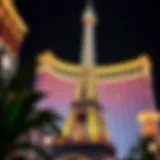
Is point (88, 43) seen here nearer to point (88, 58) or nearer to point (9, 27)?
point (88, 58)

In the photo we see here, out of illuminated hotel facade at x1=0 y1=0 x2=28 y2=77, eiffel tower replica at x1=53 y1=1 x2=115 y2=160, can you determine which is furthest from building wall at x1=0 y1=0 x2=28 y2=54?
eiffel tower replica at x1=53 y1=1 x2=115 y2=160

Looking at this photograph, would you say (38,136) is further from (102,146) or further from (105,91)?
(105,91)

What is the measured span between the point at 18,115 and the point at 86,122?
19.4 m

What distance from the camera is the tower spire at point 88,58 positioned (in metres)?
24.6

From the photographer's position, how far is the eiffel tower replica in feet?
67.5

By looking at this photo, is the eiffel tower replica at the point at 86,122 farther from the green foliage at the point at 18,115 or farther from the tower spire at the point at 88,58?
the green foliage at the point at 18,115

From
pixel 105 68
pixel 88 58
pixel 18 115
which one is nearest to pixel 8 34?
pixel 18 115

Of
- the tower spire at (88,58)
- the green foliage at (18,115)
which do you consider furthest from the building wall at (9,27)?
the tower spire at (88,58)

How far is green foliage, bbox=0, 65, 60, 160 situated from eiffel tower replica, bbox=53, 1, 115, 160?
44.7ft

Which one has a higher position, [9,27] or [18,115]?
[9,27]

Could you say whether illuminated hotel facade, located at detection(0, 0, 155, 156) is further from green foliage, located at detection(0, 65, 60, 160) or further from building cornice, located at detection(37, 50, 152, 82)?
green foliage, located at detection(0, 65, 60, 160)

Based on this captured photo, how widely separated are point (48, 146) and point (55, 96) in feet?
10.9

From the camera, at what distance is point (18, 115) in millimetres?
4637

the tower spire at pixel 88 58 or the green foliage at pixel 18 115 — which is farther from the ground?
the tower spire at pixel 88 58
